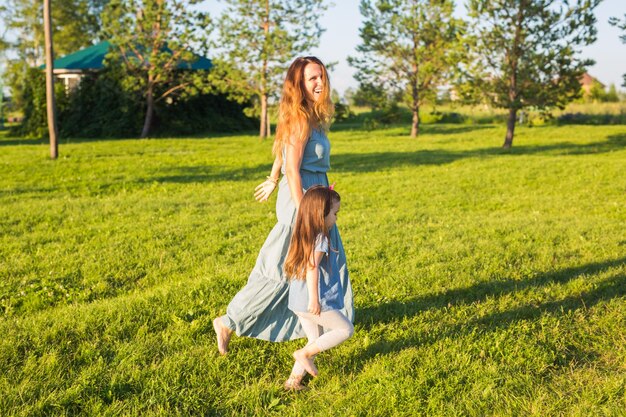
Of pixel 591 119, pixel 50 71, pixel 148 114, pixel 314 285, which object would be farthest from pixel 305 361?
pixel 591 119

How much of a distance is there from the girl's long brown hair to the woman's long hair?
0.43m

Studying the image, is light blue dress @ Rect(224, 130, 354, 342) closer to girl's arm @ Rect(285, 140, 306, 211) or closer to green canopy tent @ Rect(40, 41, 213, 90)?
girl's arm @ Rect(285, 140, 306, 211)

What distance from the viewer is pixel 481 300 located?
19.2 ft

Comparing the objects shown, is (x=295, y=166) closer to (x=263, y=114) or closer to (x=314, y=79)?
(x=314, y=79)

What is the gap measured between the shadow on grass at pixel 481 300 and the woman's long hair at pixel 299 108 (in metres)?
1.75

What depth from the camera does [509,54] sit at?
24469 mm

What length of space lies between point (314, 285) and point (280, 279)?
480 mm

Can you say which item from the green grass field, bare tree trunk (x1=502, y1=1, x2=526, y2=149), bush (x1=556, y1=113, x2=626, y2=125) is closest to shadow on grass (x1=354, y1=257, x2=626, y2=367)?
the green grass field

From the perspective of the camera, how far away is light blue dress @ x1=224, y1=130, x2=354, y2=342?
4.02 meters

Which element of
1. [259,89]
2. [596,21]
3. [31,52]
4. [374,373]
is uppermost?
[31,52]

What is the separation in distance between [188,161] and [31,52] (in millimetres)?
48906

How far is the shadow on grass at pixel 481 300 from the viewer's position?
15.6 ft

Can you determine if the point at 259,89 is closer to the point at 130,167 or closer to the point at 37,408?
the point at 130,167

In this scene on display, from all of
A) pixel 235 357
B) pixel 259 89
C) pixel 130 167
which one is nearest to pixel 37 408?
pixel 235 357
